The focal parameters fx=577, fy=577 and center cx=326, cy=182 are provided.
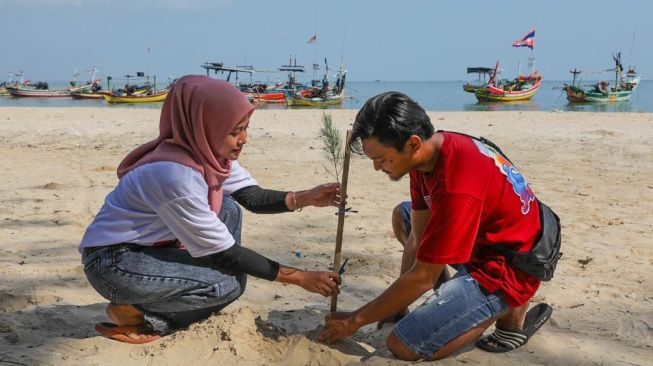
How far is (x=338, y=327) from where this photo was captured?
2400mm

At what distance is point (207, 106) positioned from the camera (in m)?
2.30

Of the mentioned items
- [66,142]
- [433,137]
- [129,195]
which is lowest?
[66,142]

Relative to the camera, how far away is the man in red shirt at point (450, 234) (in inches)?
85.1

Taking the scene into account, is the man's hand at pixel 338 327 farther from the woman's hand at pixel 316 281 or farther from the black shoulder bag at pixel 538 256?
the black shoulder bag at pixel 538 256

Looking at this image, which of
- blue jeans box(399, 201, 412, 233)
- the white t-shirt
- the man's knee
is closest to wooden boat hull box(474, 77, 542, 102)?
blue jeans box(399, 201, 412, 233)

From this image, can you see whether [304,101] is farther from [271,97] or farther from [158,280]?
[158,280]

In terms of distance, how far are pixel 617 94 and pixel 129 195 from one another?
38.6 m

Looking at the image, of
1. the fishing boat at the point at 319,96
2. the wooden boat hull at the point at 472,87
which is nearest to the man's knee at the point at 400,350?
the fishing boat at the point at 319,96

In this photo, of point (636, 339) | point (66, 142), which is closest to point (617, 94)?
point (66, 142)

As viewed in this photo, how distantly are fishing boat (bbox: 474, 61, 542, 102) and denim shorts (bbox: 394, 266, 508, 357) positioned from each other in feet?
120

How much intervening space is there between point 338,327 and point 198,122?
3.34ft

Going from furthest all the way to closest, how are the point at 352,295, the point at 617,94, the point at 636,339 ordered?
the point at 617,94 → the point at 352,295 → the point at 636,339

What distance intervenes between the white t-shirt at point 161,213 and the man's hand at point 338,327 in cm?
54

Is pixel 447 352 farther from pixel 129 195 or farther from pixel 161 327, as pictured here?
pixel 129 195
